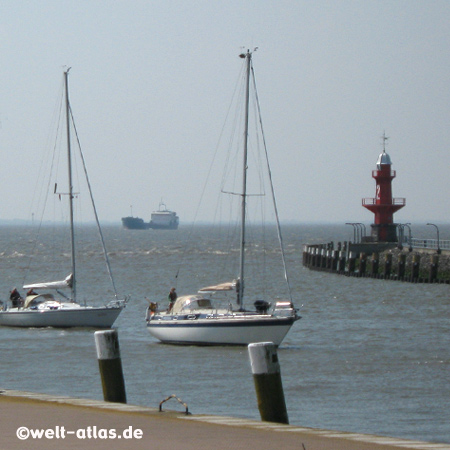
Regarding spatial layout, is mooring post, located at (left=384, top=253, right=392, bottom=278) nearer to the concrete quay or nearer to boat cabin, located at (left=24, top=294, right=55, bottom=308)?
boat cabin, located at (left=24, top=294, right=55, bottom=308)

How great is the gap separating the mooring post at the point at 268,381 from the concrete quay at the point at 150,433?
44.6 inches

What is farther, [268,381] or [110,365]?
[110,365]

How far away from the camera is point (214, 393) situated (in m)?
21.0

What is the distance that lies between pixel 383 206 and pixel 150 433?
59.8 meters

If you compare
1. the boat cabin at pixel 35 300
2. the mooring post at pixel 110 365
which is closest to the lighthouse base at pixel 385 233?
the boat cabin at pixel 35 300

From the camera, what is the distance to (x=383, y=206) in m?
69.1

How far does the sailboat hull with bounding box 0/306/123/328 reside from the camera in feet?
113

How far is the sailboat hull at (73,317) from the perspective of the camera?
113 feet

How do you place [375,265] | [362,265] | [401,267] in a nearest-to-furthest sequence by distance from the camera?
[401,267]
[375,265]
[362,265]

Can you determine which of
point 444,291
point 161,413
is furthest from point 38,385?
point 444,291

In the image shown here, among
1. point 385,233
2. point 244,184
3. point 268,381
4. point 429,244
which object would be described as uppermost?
point 244,184

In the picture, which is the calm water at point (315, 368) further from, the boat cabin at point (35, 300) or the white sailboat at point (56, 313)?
the boat cabin at point (35, 300)

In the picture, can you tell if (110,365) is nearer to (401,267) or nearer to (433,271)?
(433,271)

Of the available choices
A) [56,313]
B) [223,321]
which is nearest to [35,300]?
[56,313]
